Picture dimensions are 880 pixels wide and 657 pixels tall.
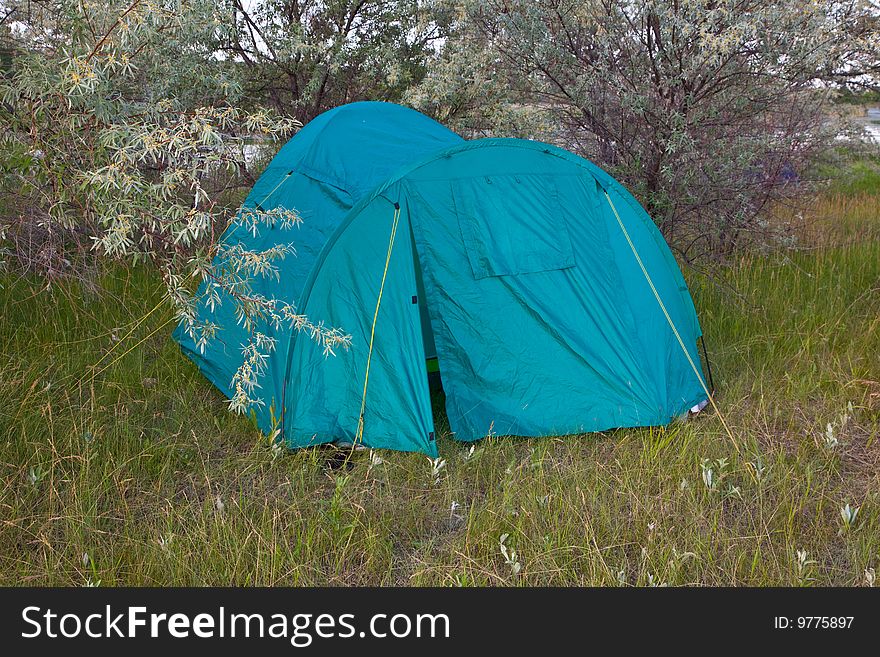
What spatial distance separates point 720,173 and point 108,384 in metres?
5.12

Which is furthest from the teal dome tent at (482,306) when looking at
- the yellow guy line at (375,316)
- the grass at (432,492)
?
the grass at (432,492)

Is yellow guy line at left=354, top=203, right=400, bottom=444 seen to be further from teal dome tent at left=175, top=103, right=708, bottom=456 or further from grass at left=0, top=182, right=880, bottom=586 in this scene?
grass at left=0, top=182, right=880, bottom=586

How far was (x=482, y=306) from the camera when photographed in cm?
432

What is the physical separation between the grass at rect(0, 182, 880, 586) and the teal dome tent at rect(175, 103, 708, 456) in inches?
7.3

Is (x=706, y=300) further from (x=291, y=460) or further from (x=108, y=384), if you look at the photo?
(x=108, y=384)

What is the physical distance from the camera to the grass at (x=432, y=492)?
3.21 metres

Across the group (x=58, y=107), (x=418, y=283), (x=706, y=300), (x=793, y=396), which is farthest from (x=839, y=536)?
(x=58, y=107)

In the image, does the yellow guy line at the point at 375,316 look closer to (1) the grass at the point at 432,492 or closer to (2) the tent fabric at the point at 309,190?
(1) the grass at the point at 432,492

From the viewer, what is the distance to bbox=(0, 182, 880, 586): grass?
10.5ft

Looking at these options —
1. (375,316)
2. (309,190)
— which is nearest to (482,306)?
(375,316)

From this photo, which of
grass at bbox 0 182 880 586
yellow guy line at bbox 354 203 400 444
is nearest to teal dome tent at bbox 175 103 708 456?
yellow guy line at bbox 354 203 400 444

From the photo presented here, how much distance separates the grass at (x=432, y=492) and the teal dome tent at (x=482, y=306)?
187 millimetres

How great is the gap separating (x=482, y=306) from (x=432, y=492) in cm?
108

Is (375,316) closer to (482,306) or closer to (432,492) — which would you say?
(482,306)
